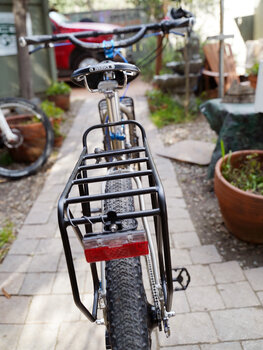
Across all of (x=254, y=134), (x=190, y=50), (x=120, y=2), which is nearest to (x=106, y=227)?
(x=254, y=134)

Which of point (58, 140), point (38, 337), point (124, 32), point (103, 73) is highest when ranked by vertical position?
point (124, 32)

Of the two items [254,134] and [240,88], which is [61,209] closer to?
[254,134]

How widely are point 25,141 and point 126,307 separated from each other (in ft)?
11.0

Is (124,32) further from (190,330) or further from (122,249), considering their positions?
(190,330)

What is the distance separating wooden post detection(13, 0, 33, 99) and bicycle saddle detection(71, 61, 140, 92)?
151 inches

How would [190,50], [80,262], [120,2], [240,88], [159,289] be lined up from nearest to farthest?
[159,289] → [80,262] → [240,88] → [190,50] → [120,2]

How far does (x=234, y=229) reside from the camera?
2.53 meters

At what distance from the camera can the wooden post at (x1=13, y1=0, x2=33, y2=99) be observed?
4916mm

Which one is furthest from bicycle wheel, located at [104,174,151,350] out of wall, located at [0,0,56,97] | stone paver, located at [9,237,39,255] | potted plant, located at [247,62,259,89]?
wall, located at [0,0,56,97]

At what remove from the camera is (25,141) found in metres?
4.04

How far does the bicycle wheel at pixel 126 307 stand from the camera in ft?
3.43

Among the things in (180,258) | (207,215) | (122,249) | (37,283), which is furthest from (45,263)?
(122,249)

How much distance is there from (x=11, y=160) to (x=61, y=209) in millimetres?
3598

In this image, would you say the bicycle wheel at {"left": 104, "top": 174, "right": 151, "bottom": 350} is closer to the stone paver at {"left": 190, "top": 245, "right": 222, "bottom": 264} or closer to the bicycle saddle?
the bicycle saddle
